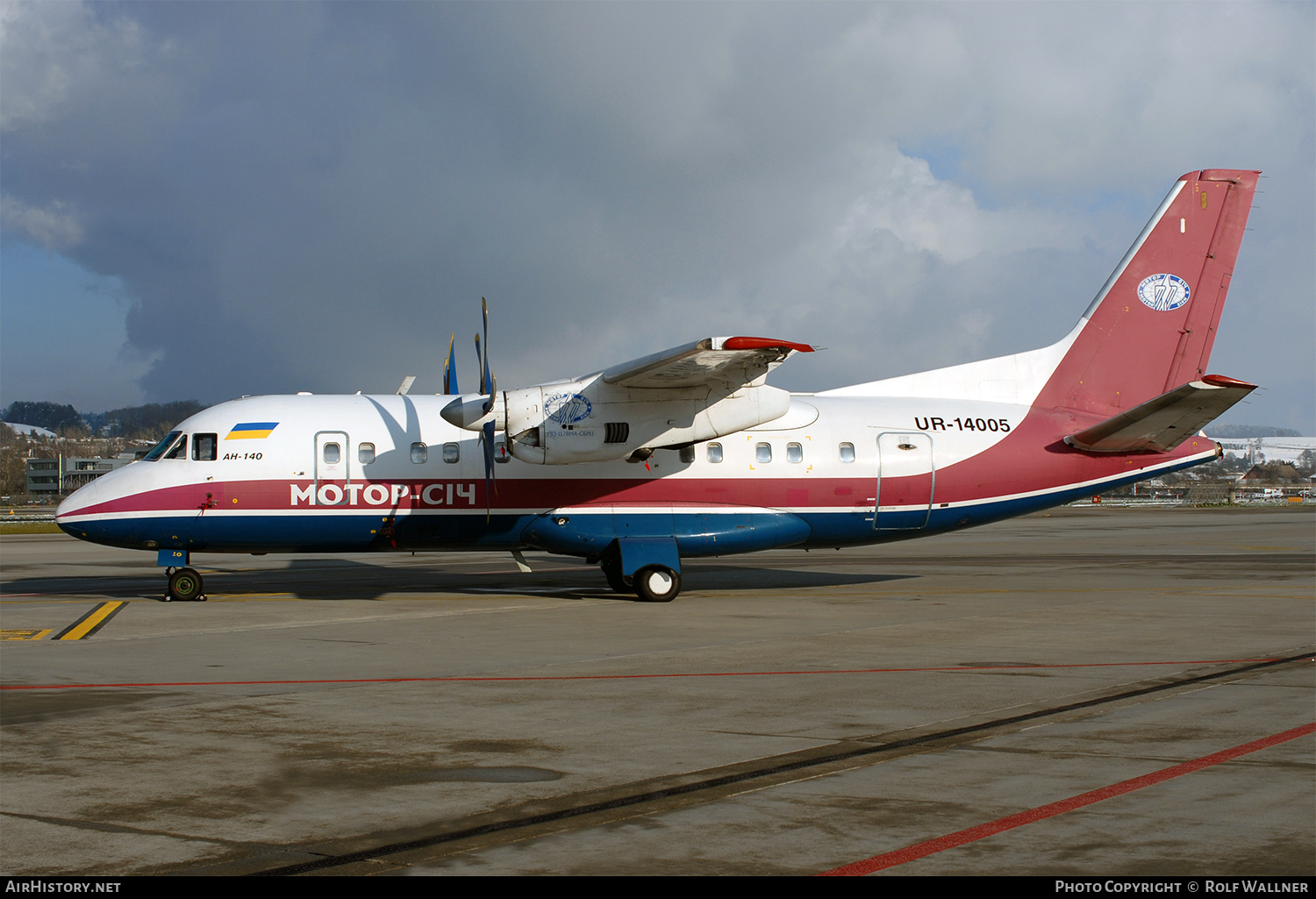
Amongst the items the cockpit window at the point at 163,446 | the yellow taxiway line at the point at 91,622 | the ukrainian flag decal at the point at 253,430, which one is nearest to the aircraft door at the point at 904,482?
the ukrainian flag decal at the point at 253,430

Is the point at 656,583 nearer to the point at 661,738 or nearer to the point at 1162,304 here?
the point at 661,738

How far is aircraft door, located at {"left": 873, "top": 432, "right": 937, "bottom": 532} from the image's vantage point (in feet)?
68.6

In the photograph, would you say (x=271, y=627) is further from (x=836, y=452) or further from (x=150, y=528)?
(x=836, y=452)

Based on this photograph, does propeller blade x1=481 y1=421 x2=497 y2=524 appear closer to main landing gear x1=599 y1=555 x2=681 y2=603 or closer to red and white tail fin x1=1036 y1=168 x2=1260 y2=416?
main landing gear x1=599 y1=555 x2=681 y2=603

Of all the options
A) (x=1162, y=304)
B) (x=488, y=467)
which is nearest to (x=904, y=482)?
(x=1162, y=304)

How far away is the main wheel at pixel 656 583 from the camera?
63.6 feet

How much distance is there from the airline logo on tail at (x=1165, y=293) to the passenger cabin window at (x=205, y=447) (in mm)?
19556

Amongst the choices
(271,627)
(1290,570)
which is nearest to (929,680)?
(271,627)

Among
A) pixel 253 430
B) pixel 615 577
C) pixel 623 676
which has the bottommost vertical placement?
pixel 623 676

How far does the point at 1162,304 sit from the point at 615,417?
12.7 metres

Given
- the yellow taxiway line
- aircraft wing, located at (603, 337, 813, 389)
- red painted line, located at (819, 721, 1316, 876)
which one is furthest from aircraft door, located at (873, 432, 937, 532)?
the yellow taxiway line

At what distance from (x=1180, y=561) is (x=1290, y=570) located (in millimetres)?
3414

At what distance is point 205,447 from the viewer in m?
19.4

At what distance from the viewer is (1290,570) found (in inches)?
1021
